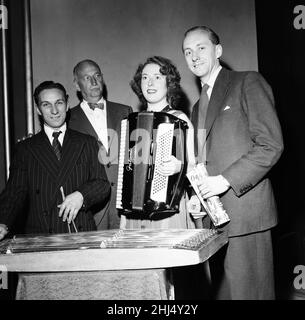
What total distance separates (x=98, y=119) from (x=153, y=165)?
117cm

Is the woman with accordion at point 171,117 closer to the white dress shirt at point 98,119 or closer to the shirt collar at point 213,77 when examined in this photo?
the shirt collar at point 213,77

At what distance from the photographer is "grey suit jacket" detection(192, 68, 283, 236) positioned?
2.23 meters

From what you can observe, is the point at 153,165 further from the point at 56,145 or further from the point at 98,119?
the point at 98,119

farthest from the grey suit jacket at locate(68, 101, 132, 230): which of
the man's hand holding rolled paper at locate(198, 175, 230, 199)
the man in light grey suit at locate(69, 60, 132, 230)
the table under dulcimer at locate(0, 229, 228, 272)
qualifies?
the table under dulcimer at locate(0, 229, 228, 272)

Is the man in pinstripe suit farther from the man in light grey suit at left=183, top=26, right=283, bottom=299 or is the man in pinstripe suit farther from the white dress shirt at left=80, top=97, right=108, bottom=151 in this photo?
the man in light grey suit at left=183, top=26, right=283, bottom=299

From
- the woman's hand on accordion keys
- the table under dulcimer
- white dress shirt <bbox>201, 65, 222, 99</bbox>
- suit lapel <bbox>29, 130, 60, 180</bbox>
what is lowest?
the table under dulcimer

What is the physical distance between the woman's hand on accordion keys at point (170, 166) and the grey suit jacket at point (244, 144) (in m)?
0.18

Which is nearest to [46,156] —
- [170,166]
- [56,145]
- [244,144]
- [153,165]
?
[56,145]

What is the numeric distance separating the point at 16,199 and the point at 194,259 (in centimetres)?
156

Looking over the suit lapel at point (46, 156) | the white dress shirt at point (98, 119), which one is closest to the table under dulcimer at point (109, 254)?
the suit lapel at point (46, 156)

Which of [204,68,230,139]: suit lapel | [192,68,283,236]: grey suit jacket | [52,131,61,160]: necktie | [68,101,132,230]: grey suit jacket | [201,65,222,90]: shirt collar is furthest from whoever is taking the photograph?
[68,101,132,230]: grey suit jacket

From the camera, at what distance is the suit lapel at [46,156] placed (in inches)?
105

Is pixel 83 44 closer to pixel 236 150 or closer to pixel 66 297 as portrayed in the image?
pixel 236 150
